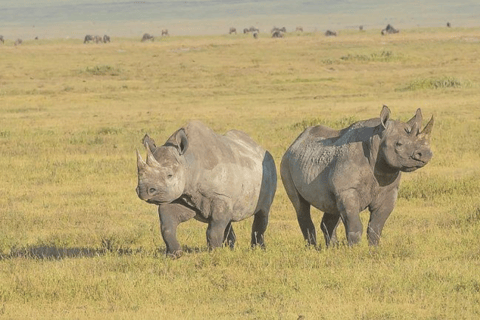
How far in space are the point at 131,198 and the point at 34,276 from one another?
21.4ft

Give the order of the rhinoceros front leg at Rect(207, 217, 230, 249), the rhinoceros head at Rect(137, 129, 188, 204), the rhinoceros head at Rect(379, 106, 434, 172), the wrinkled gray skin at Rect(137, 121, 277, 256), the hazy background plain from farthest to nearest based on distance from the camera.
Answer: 1. the hazy background plain
2. the rhinoceros front leg at Rect(207, 217, 230, 249)
3. the rhinoceros head at Rect(379, 106, 434, 172)
4. the wrinkled gray skin at Rect(137, 121, 277, 256)
5. the rhinoceros head at Rect(137, 129, 188, 204)

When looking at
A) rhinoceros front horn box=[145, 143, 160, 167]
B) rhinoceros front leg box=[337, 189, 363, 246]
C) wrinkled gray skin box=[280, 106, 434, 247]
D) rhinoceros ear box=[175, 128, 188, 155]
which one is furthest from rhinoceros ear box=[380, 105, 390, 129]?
rhinoceros front horn box=[145, 143, 160, 167]

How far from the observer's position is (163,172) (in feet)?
31.9

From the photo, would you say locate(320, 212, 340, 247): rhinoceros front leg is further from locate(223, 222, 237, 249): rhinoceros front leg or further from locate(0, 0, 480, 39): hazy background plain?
locate(0, 0, 480, 39): hazy background plain

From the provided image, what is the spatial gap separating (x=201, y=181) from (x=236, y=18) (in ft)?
558

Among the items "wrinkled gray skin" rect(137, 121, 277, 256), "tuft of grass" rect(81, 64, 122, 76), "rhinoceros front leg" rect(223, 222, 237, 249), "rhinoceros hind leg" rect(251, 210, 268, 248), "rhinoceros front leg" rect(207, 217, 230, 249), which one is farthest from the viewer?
"tuft of grass" rect(81, 64, 122, 76)

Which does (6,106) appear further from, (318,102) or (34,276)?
(34,276)

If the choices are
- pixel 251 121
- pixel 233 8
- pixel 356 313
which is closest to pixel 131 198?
pixel 356 313

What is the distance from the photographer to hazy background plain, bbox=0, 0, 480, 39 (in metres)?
152

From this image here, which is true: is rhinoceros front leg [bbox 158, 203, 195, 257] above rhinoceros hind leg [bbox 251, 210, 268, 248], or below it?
above

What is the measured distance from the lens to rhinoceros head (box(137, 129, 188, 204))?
9.60m

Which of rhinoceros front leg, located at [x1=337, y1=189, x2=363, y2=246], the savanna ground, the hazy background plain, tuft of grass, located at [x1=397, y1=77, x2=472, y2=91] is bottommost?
the hazy background plain

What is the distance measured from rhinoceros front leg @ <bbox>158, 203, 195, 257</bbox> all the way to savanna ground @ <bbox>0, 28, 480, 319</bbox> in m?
0.15

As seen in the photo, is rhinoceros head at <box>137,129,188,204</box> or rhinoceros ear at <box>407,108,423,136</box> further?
rhinoceros ear at <box>407,108,423,136</box>
